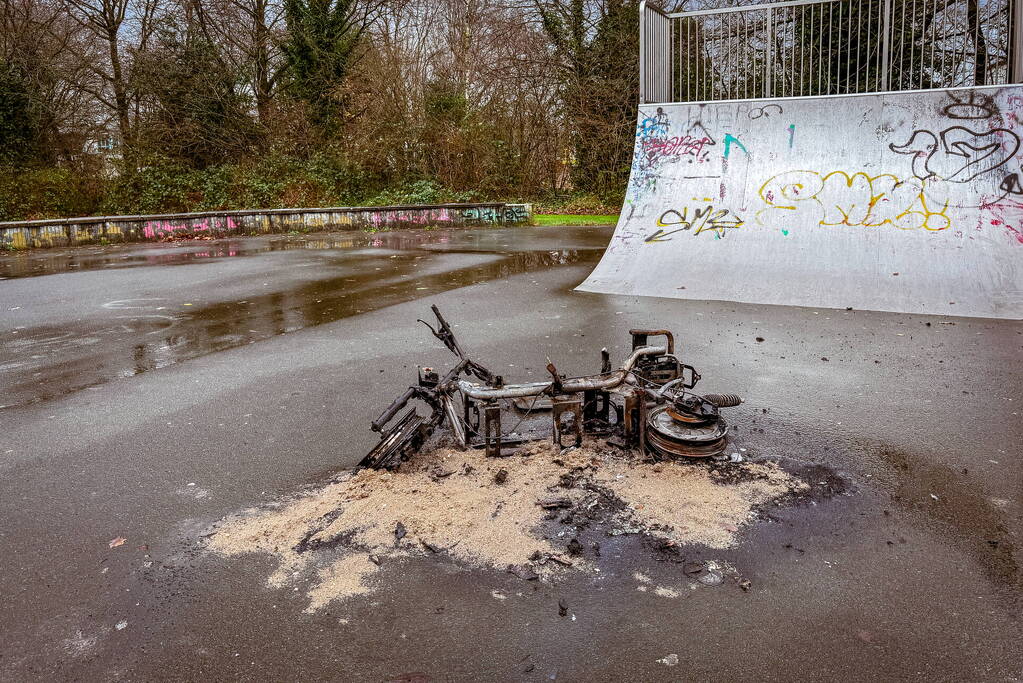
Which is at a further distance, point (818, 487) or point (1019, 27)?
point (1019, 27)

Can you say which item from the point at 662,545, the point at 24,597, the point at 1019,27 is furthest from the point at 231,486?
the point at 1019,27

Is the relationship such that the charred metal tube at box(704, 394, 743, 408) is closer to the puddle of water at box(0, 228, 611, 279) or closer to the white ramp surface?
the white ramp surface

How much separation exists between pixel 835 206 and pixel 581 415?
322 inches

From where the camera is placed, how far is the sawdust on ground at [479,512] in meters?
3.57

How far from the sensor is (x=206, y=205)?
931 inches

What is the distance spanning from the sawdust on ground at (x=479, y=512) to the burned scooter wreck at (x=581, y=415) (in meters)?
0.11

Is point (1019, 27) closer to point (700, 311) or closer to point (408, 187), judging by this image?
point (700, 311)

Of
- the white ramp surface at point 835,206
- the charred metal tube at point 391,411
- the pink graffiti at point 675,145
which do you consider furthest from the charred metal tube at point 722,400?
the pink graffiti at point 675,145

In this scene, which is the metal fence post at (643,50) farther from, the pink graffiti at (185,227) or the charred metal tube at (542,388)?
the pink graffiti at (185,227)

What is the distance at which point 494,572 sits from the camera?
3.45 meters

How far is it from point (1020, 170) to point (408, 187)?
17.7 metres

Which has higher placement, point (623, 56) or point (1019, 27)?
point (623, 56)

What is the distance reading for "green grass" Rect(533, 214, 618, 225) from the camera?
2214 centimetres

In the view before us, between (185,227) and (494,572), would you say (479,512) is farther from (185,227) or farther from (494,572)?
(185,227)
